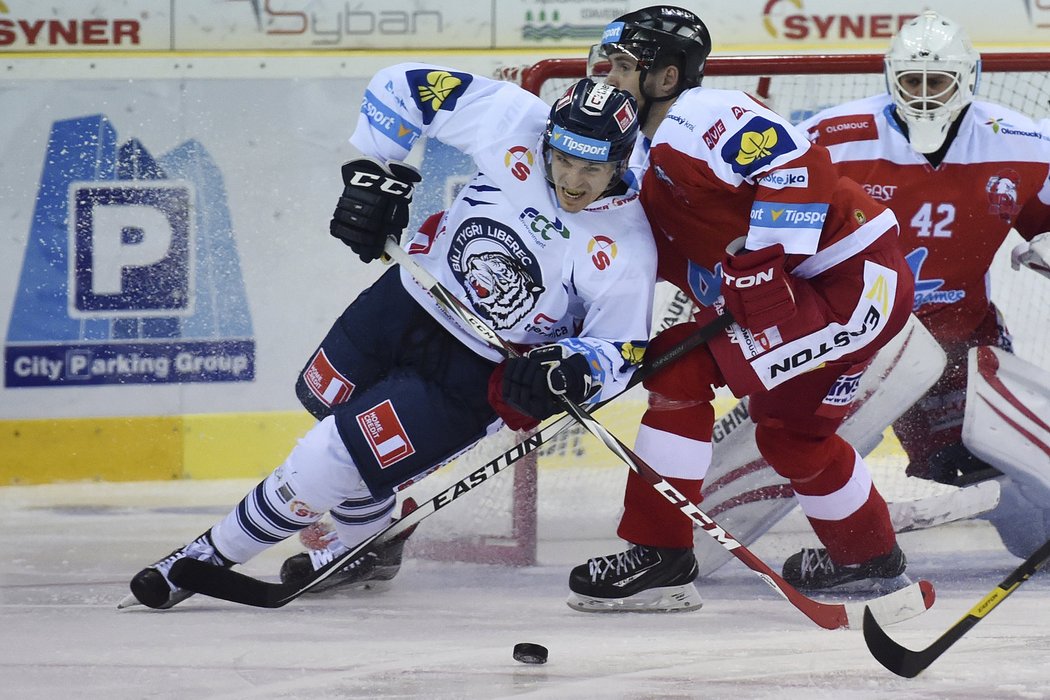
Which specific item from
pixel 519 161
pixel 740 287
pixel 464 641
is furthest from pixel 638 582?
pixel 519 161

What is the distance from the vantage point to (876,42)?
175 inches

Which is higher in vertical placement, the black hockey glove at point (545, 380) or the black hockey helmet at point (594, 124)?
the black hockey helmet at point (594, 124)

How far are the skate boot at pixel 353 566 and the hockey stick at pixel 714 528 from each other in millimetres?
519

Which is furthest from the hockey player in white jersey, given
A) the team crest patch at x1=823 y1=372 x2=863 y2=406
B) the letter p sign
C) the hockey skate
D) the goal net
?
the letter p sign

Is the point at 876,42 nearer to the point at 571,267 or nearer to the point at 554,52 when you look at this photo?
the point at 554,52

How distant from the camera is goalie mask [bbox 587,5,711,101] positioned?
9.50ft

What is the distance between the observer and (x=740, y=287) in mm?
2664

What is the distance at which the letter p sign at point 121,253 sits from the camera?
4137mm

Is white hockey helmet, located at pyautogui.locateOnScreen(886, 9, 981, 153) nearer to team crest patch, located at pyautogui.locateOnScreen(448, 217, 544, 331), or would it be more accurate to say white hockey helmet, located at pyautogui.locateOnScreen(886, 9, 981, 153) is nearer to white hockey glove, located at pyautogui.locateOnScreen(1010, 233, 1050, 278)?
white hockey glove, located at pyautogui.locateOnScreen(1010, 233, 1050, 278)

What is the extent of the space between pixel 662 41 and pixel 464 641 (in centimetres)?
123

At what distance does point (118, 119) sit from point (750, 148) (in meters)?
2.20

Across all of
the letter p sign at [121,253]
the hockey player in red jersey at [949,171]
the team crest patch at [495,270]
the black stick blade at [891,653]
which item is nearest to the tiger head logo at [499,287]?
the team crest patch at [495,270]

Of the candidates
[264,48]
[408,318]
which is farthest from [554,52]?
[408,318]

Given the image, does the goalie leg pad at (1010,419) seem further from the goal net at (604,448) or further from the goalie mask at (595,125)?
the goalie mask at (595,125)
